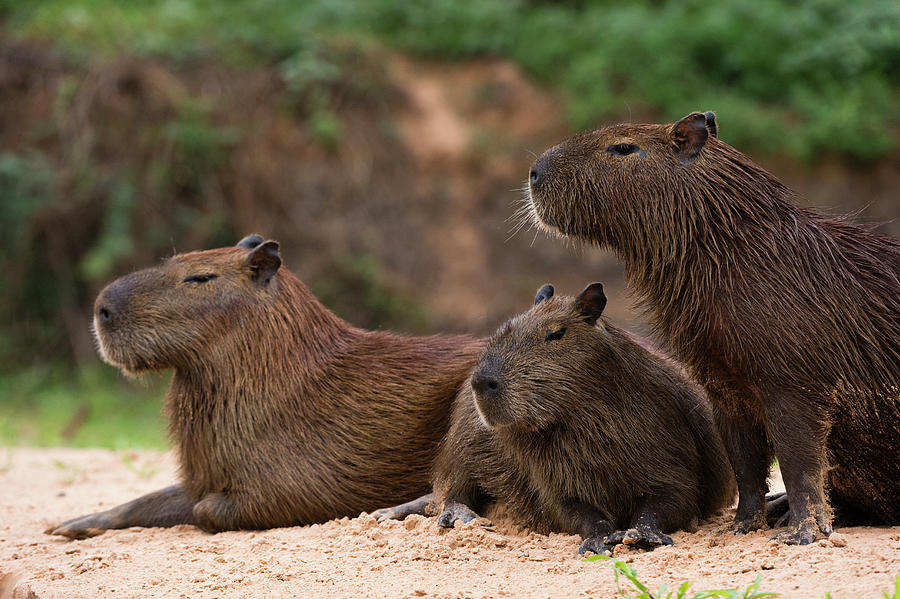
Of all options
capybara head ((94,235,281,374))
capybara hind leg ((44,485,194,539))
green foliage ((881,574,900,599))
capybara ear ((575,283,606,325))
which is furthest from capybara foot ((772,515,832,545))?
capybara hind leg ((44,485,194,539))

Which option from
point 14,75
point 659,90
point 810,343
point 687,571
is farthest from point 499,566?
point 14,75

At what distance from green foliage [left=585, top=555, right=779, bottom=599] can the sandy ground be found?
0.18 ft

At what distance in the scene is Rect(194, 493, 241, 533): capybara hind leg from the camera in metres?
4.71

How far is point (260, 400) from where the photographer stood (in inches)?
191

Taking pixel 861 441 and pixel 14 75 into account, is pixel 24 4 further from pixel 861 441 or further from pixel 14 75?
pixel 861 441

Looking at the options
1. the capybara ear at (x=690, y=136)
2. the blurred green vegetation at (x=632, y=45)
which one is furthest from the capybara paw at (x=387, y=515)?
the blurred green vegetation at (x=632, y=45)

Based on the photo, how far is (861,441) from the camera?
12.2ft

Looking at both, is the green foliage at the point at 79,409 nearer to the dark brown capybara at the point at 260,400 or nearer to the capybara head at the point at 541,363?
the dark brown capybara at the point at 260,400

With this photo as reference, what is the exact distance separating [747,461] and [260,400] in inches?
86.3

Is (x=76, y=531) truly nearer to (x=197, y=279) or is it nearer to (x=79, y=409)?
(x=197, y=279)

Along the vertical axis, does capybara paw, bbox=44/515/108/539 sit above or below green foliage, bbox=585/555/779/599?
above

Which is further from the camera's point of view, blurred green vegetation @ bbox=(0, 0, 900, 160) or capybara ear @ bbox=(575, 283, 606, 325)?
blurred green vegetation @ bbox=(0, 0, 900, 160)

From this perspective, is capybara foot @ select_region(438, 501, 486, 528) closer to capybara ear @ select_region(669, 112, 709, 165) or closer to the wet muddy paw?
the wet muddy paw

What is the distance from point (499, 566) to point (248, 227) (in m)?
8.48
